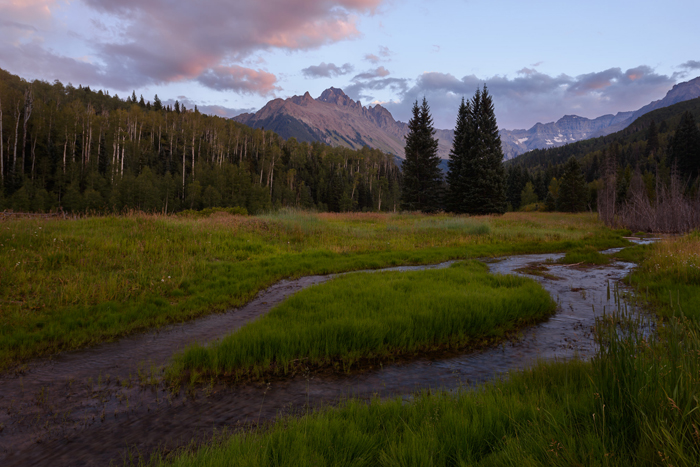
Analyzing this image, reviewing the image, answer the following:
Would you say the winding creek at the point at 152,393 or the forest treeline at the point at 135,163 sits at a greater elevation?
the forest treeline at the point at 135,163

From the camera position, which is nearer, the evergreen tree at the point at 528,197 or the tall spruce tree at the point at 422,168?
the tall spruce tree at the point at 422,168

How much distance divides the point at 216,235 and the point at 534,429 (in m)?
16.2

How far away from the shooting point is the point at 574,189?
64438mm

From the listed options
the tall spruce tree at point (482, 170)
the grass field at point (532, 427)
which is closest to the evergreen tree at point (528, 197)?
the tall spruce tree at point (482, 170)

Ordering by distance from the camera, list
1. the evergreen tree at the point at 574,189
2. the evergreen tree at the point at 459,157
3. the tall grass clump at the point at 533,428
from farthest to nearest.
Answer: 1. the evergreen tree at the point at 574,189
2. the evergreen tree at the point at 459,157
3. the tall grass clump at the point at 533,428

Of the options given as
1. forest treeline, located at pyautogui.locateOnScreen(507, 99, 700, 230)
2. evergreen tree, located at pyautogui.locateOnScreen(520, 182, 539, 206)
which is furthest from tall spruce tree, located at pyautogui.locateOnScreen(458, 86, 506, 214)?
evergreen tree, located at pyautogui.locateOnScreen(520, 182, 539, 206)

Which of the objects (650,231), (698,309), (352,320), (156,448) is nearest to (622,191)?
(650,231)

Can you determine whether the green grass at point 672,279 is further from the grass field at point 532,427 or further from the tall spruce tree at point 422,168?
the tall spruce tree at point 422,168

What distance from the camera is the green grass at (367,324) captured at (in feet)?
18.1

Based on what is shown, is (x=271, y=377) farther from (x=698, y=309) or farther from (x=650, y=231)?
(x=650, y=231)

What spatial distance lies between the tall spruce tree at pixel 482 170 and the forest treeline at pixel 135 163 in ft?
78.2

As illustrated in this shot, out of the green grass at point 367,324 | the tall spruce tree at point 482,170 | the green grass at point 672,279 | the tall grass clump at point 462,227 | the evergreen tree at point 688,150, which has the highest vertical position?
the evergreen tree at point 688,150

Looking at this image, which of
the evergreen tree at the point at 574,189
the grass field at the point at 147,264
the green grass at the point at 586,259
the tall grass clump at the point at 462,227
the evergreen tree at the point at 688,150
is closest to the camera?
the grass field at the point at 147,264

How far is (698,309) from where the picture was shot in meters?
6.97
